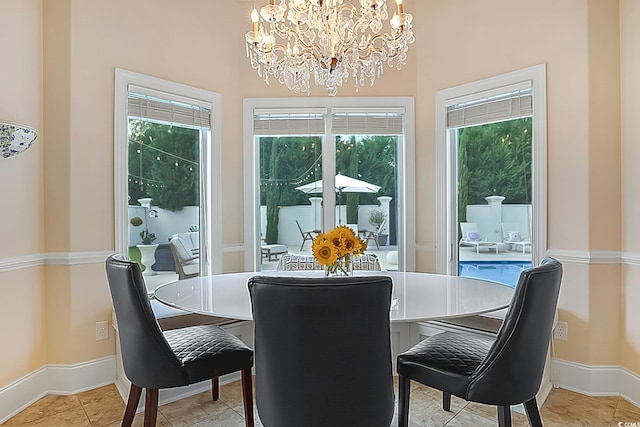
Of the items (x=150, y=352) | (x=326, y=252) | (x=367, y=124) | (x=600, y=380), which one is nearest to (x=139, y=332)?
(x=150, y=352)

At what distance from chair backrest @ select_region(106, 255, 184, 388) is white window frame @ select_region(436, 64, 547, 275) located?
7.85ft

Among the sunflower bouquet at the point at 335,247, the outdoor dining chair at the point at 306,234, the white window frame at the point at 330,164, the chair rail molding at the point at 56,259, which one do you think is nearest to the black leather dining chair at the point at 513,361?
the sunflower bouquet at the point at 335,247

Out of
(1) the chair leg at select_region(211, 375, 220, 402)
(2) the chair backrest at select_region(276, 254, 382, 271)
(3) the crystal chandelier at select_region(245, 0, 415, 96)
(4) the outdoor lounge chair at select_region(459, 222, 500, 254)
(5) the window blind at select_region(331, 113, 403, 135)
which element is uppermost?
(3) the crystal chandelier at select_region(245, 0, 415, 96)

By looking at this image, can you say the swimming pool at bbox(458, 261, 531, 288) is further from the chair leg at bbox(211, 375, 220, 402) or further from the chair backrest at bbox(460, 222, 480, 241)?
the chair leg at bbox(211, 375, 220, 402)

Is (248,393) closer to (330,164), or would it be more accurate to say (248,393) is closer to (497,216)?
(330,164)

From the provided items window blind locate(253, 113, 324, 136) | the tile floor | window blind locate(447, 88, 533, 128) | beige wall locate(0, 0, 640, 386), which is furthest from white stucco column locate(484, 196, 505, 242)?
window blind locate(253, 113, 324, 136)

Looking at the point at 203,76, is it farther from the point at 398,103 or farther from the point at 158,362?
the point at 158,362

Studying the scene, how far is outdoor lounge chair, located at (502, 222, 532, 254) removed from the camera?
3.17 m

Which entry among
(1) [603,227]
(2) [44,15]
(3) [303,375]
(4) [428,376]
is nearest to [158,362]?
(3) [303,375]

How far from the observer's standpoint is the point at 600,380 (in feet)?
8.85

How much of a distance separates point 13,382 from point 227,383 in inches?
48.2

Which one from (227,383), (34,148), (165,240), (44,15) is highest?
(44,15)

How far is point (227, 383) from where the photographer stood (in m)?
2.95

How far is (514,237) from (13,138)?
324cm
